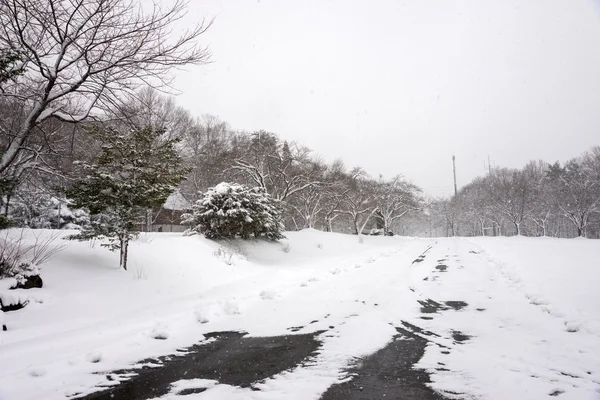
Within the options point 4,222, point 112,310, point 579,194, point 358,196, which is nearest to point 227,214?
point 112,310

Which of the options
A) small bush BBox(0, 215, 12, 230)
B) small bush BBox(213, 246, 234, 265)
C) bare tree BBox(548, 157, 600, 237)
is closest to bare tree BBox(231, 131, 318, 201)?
small bush BBox(213, 246, 234, 265)

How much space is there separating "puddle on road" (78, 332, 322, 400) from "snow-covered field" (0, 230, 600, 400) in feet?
0.63

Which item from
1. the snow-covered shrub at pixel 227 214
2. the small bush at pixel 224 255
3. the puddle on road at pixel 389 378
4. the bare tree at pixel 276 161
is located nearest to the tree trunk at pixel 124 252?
the small bush at pixel 224 255

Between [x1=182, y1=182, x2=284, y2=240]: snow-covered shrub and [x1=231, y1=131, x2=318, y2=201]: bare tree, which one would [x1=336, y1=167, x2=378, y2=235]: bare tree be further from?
[x1=182, y1=182, x2=284, y2=240]: snow-covered shrub

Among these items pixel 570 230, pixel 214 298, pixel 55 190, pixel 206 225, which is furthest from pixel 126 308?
pixel 570 230

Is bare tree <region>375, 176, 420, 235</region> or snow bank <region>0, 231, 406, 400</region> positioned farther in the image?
bare tree <region>375, 176, 420, 235</region>

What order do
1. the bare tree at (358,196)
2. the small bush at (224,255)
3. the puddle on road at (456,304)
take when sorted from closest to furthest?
the puddle on road at (456,304)
the small bush at (224,255)
the bare tree at (358,196)

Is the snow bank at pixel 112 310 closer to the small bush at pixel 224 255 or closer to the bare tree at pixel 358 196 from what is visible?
the small bush at pixel 224 255

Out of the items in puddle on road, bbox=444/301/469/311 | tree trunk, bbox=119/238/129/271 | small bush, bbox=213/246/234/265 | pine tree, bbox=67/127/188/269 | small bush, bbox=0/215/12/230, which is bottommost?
puddle on road, bbox=444/301/469/311

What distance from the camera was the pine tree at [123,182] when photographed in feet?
26.7

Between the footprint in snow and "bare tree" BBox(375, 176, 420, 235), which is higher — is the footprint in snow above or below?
below

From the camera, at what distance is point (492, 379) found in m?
3.18

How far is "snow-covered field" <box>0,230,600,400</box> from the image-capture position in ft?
10.6

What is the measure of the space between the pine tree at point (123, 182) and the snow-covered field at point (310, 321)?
1.03 m
